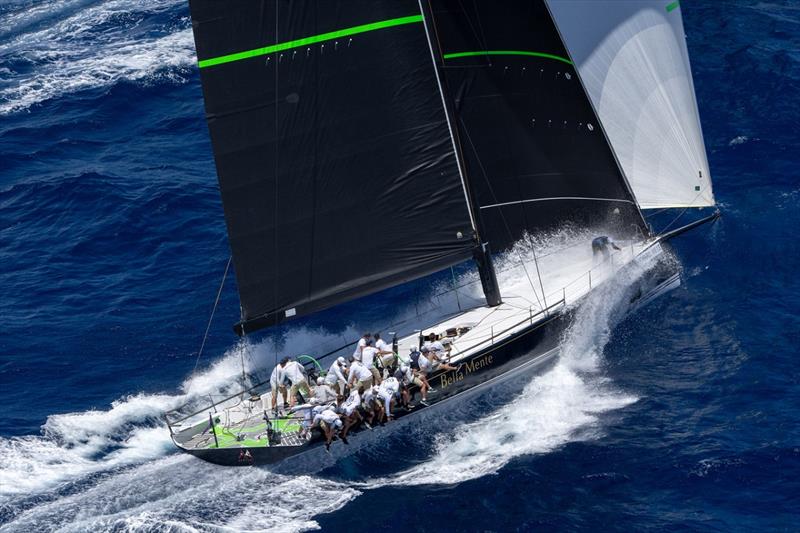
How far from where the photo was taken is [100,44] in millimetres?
52000

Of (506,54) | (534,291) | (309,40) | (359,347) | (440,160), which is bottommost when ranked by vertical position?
(534,291)

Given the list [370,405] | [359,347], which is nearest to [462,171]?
[359,347]

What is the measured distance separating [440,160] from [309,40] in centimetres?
493

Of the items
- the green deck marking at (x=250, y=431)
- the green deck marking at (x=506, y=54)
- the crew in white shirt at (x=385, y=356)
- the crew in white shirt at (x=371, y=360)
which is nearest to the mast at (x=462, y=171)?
the green deck marking at (x=506, y=54)

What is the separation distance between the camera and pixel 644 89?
31.4 meters

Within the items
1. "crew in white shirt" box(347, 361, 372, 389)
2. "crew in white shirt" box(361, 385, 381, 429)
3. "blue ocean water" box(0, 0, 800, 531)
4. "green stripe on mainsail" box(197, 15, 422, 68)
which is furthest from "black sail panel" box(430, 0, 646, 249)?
"crew in white shirt" box(361, 385, 381, 429)

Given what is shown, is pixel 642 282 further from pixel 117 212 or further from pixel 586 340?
pixel 117 212

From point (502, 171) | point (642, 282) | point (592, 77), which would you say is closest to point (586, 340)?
point (642, 282)

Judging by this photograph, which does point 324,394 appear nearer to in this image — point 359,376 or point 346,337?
point 359,376

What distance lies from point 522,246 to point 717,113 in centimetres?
1373

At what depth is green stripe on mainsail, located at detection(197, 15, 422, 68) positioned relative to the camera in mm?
27422

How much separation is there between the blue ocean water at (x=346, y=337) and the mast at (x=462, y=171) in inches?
128

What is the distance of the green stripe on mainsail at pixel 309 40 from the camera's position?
27422mm

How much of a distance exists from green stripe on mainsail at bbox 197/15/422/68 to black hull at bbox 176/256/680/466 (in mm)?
9292
